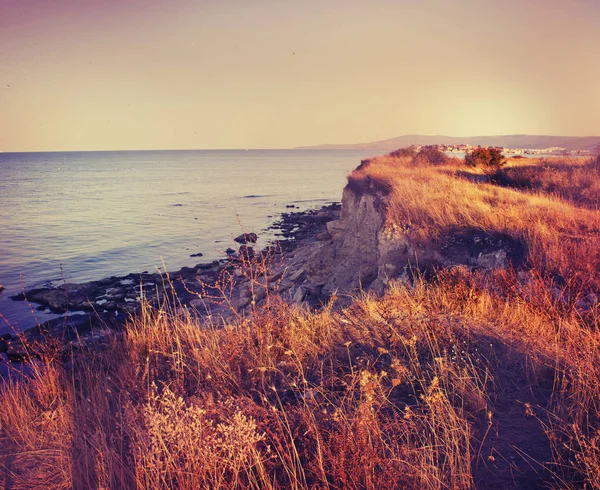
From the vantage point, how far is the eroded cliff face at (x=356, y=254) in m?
10.8

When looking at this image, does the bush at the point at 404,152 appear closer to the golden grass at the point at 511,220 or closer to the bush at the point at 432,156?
the bush at the point at 432,156

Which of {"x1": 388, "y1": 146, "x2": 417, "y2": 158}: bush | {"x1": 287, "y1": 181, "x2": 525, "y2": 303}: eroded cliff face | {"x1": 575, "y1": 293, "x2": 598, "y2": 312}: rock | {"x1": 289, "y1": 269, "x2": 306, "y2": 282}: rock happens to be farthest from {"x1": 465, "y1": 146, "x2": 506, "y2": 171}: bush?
{"x1": 575, "y1": 293, "x2": 598, "y2": 312}: rock

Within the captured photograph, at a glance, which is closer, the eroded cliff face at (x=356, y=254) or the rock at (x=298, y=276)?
the eroded cliff face at (x=356, y=254)

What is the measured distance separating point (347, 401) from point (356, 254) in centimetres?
1153

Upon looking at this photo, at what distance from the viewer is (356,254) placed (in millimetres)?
14930

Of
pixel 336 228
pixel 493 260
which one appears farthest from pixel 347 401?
pixel 336 228

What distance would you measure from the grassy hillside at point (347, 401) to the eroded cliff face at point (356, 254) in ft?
12.0

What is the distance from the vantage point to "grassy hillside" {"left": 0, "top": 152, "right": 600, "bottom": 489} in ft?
8.75

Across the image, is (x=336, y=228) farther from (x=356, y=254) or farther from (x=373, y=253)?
(x=373, y=253)

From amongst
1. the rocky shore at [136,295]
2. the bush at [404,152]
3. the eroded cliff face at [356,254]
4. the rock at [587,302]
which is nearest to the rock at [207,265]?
the rocky shore at [136,295]

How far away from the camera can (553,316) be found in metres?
5.10

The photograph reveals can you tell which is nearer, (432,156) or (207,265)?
(207,265)

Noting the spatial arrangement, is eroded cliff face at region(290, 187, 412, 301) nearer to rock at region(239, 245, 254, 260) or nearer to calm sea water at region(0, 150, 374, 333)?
rock at region(239, 245, 254, 260)

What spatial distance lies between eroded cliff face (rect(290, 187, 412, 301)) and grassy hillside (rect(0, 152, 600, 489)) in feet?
12.0
